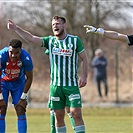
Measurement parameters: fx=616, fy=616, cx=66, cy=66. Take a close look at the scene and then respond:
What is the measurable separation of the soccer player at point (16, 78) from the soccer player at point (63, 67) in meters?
0.89

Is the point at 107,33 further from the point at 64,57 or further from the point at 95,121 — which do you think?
the point at 95,121

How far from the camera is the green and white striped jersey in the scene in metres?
10.6

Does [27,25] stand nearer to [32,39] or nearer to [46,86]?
[46,86]

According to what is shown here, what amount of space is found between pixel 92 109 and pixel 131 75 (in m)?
3.89

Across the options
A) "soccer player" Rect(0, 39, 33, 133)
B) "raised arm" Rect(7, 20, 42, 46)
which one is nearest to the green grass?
"soccer player" Rect(0, 39, 33, 133)

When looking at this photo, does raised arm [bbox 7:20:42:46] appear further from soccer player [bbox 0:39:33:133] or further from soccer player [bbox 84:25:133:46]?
A: soccer player [bbox 84:25:133:46]

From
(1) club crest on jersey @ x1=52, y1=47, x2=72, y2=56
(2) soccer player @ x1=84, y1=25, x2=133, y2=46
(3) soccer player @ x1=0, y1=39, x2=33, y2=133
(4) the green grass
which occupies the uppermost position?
(2) soccer player @ x1=84, y1=25, x2=133, y2=46

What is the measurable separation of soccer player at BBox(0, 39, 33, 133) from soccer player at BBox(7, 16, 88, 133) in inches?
35.0

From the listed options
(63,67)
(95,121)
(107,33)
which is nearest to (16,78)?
(63,67)

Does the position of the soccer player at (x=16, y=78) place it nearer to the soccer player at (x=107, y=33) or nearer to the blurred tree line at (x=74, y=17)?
the soccer player at (x=107, y=33)

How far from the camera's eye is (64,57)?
10648 millimetres

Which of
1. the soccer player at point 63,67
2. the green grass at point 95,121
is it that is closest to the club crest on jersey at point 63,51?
the soccer player at point 63,67

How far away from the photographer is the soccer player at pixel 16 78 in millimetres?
11461

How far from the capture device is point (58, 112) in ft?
35.4
